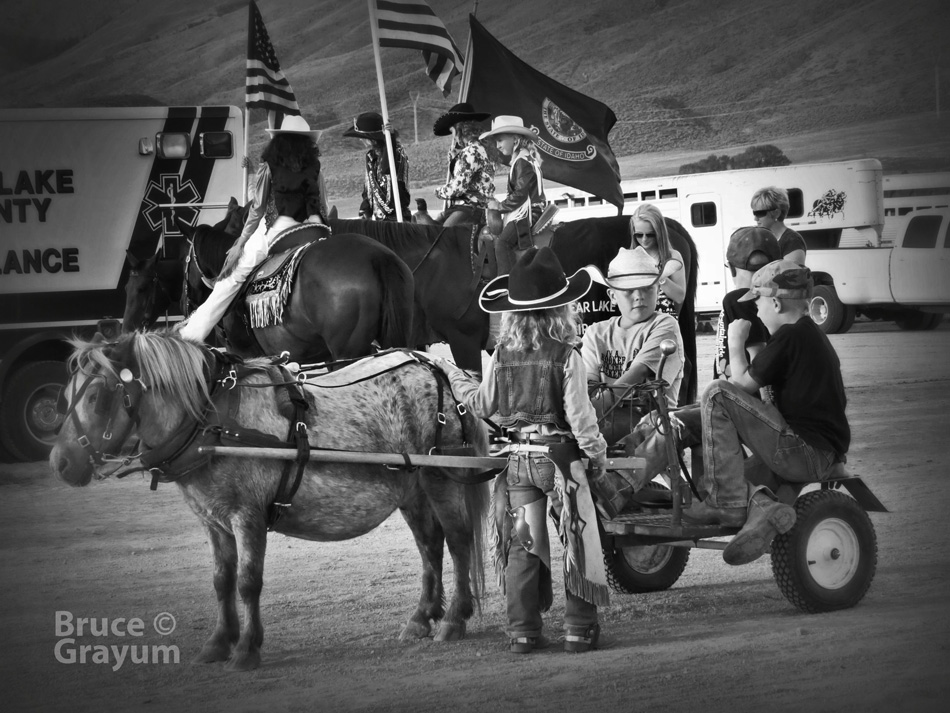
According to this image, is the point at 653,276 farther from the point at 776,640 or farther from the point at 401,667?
the point at 401,667

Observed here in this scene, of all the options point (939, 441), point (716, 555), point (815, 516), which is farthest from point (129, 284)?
point (939, 441)

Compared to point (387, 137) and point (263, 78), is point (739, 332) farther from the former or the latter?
point (263, 78)

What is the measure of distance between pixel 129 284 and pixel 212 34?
84.9 feet

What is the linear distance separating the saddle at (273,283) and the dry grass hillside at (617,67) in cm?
1221

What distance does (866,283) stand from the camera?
60.4ft

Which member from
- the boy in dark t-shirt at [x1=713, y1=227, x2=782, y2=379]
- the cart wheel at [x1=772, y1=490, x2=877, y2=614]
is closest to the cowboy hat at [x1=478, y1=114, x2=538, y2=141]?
the boy in dark t-shirt at [x1=713, y1=227, x2=782, y2=379]

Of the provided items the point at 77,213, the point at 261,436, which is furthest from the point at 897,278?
the point at 261,436

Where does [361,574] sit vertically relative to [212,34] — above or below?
below

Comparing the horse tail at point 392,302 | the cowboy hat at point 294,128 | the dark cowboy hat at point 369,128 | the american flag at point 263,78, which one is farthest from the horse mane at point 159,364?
the american flag at point 263,78

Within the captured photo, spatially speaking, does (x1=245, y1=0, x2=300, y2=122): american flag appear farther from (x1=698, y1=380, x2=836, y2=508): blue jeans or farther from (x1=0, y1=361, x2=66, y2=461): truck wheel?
(x1=698, y1=380, x2=836, y2=508): blue jeans

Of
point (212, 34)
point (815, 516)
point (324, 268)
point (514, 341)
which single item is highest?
point (212, 34)

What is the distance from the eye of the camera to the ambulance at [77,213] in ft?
32.7

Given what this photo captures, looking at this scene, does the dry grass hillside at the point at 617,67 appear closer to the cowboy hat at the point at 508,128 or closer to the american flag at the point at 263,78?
the american flag at the point at 263,78

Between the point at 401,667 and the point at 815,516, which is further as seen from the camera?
the point at 815,516
